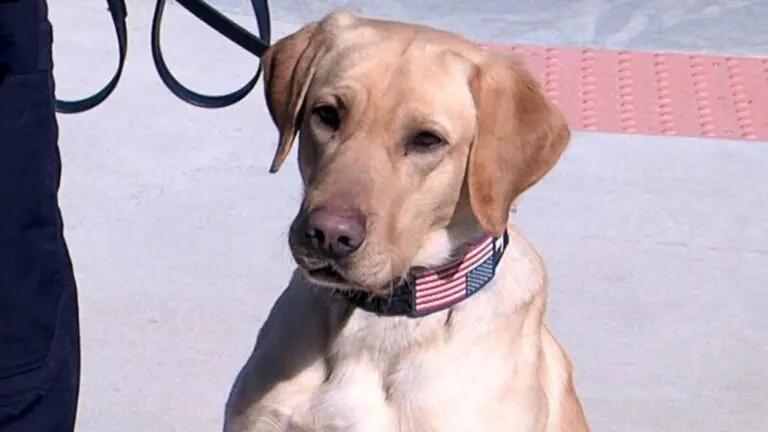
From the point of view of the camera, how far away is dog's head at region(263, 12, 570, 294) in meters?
2.87

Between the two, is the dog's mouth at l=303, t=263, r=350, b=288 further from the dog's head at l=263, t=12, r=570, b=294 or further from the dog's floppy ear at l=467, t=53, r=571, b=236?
the dog's floppy ear at l=467, t=53, r=571, b=236

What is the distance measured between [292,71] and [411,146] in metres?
0.35

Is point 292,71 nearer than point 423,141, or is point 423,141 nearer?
point 423,141

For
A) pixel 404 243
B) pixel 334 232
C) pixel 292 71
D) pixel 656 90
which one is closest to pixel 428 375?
pixel 404 243

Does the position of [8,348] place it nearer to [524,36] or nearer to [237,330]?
[237,330]

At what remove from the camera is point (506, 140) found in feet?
Answer: 9.70

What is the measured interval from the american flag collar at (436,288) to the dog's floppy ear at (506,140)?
13 cm

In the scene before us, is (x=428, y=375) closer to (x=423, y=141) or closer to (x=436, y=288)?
(x=436, y=288)

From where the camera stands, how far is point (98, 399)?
4.30 metres

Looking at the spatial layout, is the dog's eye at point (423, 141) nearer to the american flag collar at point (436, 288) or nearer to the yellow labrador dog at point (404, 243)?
the yellow labrador dog at point (404, 243)

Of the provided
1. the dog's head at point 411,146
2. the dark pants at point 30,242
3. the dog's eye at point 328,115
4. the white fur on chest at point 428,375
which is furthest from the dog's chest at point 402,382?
the dark pants at point 30,242

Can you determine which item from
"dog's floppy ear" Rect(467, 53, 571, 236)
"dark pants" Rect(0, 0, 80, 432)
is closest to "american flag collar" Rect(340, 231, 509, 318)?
"dog's floppy ear" Rect(467, 53, 571, 236)

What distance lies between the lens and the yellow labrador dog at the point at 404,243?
291cm

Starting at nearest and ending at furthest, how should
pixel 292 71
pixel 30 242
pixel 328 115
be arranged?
pixel 30 242 < pixel 328 115 < pixel 292 71
